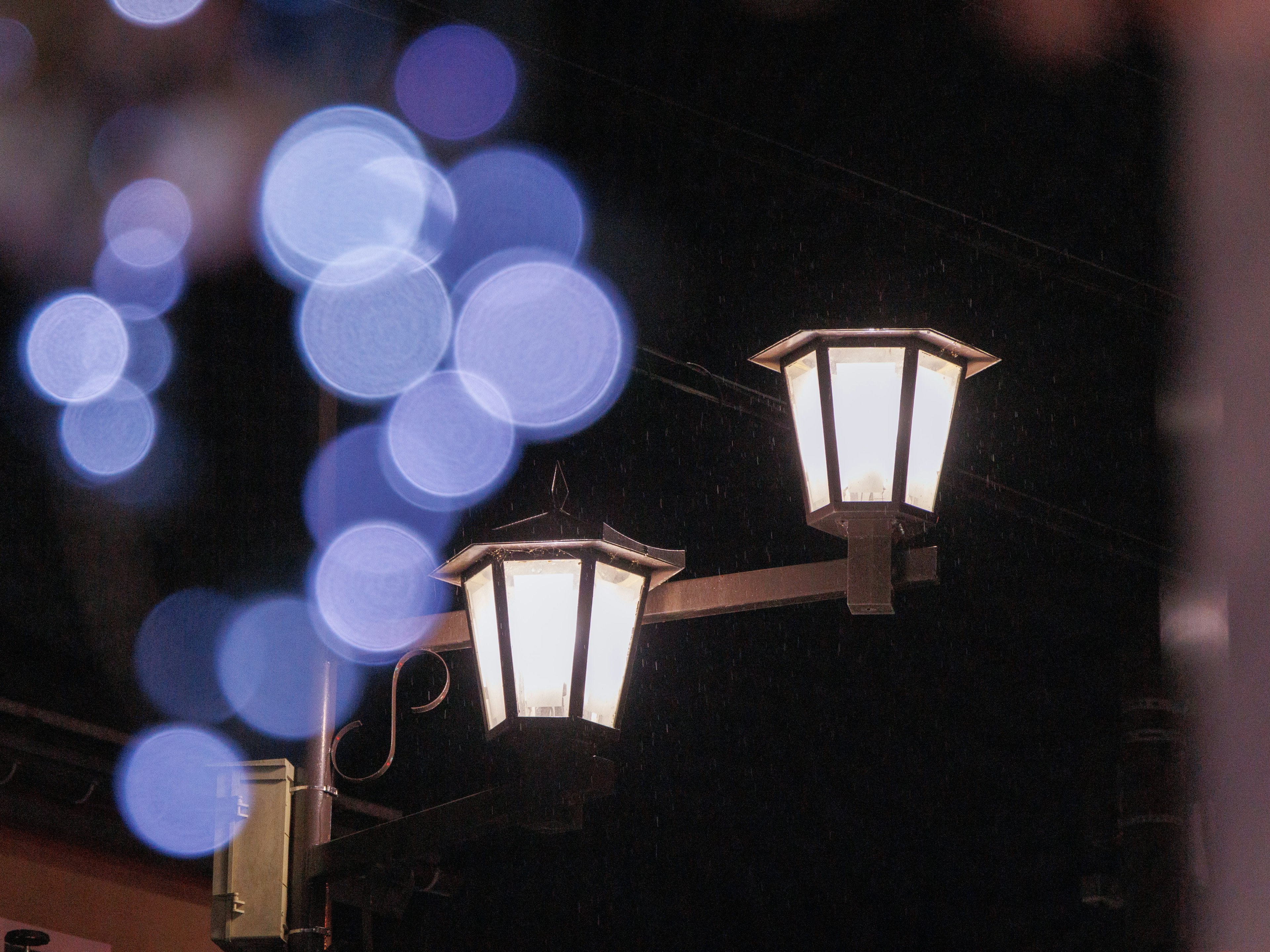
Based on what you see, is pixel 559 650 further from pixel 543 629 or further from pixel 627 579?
pixel 627 579

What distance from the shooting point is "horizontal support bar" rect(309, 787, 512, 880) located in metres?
4.79

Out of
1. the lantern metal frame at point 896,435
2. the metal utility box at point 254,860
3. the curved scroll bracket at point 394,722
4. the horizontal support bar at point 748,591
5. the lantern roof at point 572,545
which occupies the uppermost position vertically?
the lantern metal frame at point 896,435

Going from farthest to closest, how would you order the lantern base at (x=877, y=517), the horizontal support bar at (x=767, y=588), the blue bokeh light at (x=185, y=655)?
the blue bokeh light at (x=185, y=655)
the horizontal support bar at (x=767, y=588)
the lantern base at (x=877, y=517)

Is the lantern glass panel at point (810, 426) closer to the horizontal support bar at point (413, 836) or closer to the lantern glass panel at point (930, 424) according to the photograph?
the lantern glass panel at point (930, 424)

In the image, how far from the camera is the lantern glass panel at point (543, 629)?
467 cm

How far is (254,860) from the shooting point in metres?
5.14

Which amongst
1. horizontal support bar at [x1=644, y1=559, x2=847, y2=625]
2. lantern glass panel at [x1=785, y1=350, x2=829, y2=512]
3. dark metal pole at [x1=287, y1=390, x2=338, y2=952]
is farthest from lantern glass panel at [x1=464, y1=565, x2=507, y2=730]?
lantern glass panel at [x1=785, y1=350, x2=829, y2=512]

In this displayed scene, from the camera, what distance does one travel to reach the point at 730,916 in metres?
14.9

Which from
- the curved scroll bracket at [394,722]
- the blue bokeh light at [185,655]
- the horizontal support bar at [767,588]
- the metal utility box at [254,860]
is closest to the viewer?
the horizontal support bar at [767,588]

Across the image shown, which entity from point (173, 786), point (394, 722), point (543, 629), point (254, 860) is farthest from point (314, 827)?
point (173, 786)

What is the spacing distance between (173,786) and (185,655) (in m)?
1.48

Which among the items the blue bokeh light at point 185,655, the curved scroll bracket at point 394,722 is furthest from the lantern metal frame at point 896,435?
the blue bokeh light at point 185,655

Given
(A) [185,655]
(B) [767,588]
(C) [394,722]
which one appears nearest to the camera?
(B) [767,588]

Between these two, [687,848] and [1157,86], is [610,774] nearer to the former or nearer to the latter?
[1157,86]
